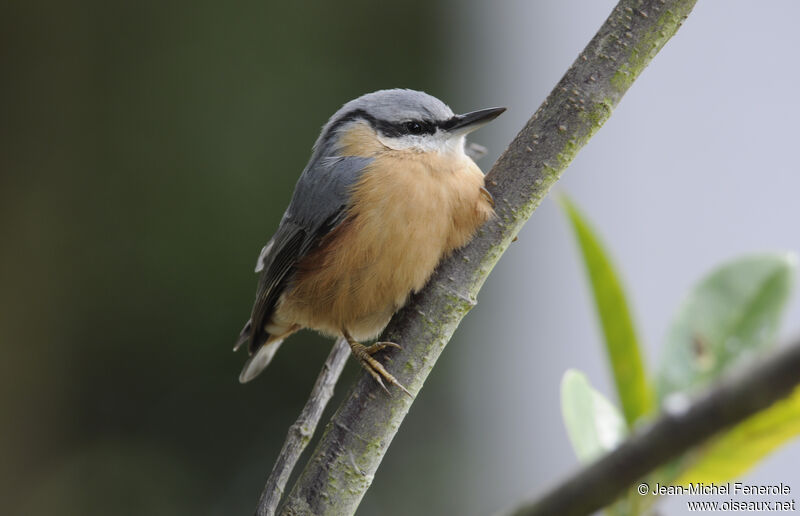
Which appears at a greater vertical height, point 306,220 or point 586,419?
point 586,419

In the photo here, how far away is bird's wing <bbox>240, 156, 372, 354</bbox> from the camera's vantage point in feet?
6.64

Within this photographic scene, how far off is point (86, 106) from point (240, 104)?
991mm

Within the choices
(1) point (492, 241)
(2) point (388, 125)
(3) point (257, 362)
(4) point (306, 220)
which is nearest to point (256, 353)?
(3) point (257, 362)

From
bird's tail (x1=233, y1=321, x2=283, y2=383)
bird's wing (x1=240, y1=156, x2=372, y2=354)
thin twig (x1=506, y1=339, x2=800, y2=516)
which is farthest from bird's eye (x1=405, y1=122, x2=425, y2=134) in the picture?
thin twig (x1=506, y1=339, x2=800, y2=516)

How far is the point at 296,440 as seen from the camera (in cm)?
155

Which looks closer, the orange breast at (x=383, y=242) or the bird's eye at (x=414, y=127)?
the orange breast at (x=383, y=242)

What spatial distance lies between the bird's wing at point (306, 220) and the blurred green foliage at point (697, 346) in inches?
41.8

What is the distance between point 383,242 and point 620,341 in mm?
1034

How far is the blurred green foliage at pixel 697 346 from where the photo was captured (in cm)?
92

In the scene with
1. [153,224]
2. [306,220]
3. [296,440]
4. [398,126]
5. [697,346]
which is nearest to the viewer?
[697,346]

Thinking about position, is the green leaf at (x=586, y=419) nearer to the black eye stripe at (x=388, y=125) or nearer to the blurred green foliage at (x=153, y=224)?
the black eye stripe at (x=388, y=125)

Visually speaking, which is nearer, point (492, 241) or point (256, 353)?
point (492, 241)

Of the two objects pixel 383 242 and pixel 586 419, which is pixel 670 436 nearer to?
pixel 586 419

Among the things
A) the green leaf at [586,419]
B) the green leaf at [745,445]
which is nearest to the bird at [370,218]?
the green leaf at [586,419]
